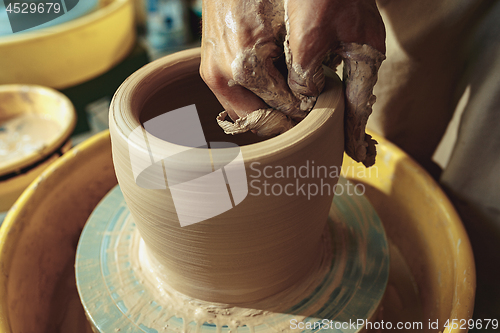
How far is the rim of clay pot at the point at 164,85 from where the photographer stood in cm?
67

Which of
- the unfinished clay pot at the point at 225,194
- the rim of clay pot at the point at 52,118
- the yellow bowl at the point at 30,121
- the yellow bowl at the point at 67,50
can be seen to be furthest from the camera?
the yellow bowl at the point at 67,50

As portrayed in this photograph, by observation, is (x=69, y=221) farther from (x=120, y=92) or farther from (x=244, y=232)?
(x=244, y=232)

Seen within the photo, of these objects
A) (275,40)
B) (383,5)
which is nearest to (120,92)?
(275,40)

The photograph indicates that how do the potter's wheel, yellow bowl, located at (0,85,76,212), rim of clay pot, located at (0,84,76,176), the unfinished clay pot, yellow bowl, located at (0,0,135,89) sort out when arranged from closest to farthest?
the unfinished clay pot
the potter's wheel
rim of clay pot, located at (0,84,76,176)
yellow bowl, located at (0,85,76,212)
yellow bowl, located at (0,0,135,89)

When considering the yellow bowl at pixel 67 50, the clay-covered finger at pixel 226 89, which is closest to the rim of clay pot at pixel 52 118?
the yellow bowl at pixel 67 50

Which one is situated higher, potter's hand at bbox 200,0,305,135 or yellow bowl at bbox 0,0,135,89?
potter's hand at bbox 200,0,305,135

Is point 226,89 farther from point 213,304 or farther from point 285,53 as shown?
point 213,304

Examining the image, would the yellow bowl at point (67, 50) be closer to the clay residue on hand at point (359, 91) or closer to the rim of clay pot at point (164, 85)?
the rim of clay pot at point (164, 85)

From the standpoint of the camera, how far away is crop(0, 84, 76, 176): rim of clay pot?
147 centimetres

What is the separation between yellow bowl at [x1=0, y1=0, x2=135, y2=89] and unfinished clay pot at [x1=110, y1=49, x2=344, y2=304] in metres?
1.35

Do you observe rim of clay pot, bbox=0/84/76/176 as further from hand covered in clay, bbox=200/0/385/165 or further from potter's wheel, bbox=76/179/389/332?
hand covered in clay, bbox=200/0/385/165

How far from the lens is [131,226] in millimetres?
1056

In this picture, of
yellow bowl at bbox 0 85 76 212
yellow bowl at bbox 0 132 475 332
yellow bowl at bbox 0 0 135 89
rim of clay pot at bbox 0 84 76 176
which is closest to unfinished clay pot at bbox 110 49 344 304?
yellow bowl at bbox 0 132 475 332

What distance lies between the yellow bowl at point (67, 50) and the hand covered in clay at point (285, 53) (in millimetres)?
1479
